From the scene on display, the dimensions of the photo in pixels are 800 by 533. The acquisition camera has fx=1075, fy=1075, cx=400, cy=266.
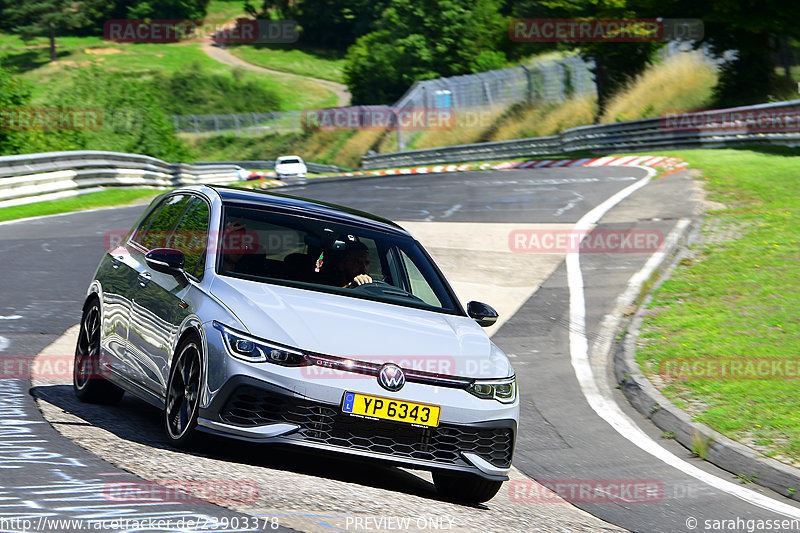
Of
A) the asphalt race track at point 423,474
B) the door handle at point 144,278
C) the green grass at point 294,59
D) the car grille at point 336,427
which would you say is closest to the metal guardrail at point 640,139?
the asphalt race track at point 423,474

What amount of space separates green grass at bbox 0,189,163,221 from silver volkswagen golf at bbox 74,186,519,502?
50.4 feet

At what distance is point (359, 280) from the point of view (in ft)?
23.9

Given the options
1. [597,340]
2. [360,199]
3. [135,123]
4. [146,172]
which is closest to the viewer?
[597,340]

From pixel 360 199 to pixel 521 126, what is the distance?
1131 inches

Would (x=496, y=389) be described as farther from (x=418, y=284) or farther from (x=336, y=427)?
(x=418, y=284)

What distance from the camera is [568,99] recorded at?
51.1 meters

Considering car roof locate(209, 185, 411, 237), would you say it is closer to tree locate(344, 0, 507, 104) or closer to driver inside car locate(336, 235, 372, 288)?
driver inside car locate(336, 235, 372, 288)

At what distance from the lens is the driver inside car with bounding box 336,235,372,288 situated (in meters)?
7.25

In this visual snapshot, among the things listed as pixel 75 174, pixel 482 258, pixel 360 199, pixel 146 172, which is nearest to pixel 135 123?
pixel 146 172

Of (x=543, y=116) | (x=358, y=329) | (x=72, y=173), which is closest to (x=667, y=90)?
Result: (x=543, y=116)

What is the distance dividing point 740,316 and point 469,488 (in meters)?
6.74

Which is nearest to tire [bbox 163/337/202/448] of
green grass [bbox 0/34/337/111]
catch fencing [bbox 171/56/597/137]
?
catch fencing [bbox 171/56/597/137]

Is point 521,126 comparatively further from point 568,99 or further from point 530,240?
point 530,240

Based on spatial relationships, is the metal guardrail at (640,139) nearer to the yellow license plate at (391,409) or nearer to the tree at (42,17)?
the yellow license plate at (391,409)
